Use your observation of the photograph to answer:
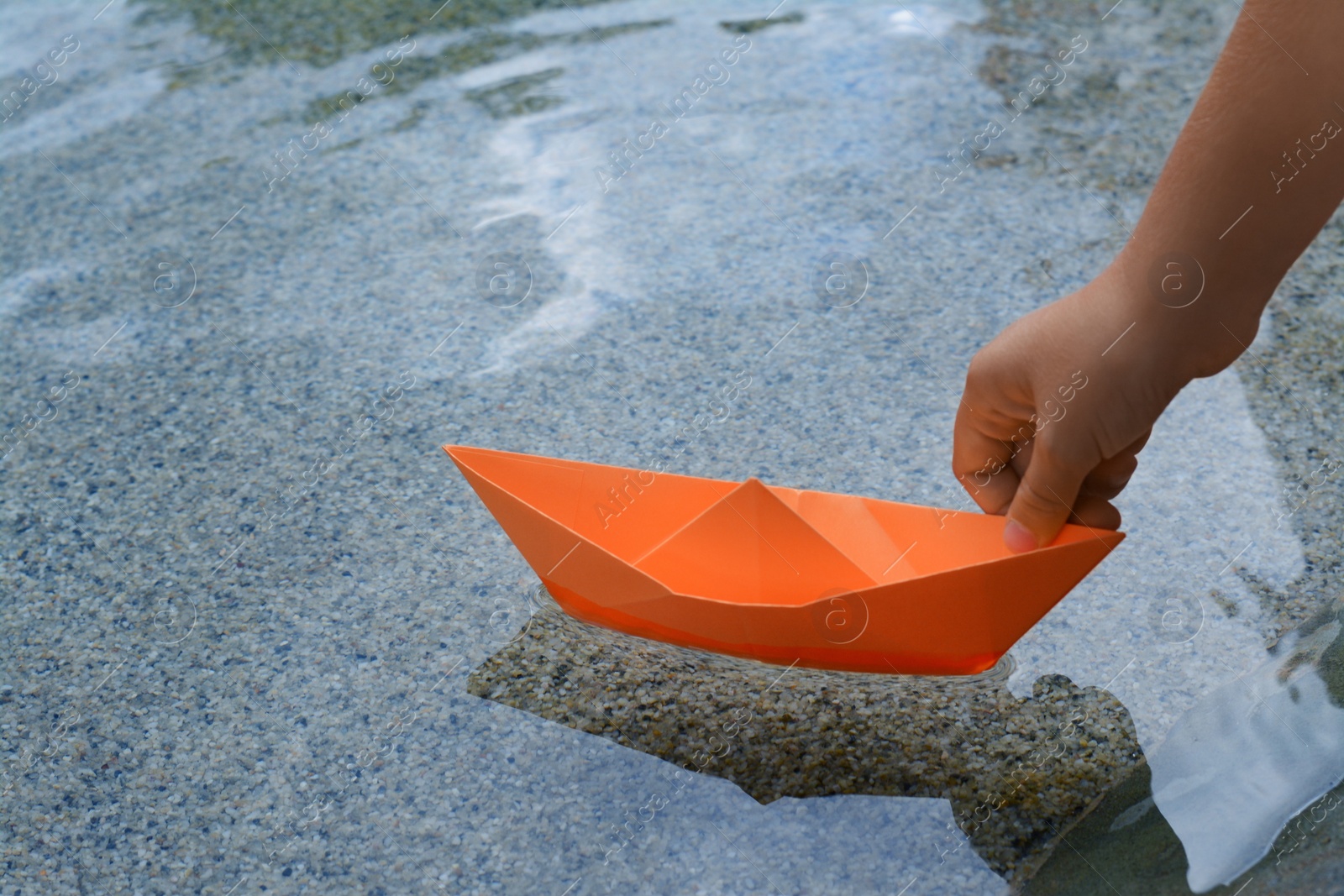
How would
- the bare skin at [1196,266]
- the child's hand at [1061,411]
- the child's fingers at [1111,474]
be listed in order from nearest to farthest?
the bare skin at [1196,266], the child's hand at [1061,411], the child's fingers at [1111,474]

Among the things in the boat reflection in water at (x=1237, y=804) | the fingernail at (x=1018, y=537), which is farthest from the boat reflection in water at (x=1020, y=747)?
the fingernail at (x=1018, y=537)

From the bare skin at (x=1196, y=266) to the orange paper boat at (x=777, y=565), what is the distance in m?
0.09

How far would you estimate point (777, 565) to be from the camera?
1031 mm

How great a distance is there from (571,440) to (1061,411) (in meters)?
0.73

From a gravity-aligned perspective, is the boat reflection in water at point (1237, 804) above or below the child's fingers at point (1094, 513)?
below

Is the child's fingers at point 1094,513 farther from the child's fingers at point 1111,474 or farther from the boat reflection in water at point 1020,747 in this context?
the boat reflection in water at point 1020,747

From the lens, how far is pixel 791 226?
5.87 feet

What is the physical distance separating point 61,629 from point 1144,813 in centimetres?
115

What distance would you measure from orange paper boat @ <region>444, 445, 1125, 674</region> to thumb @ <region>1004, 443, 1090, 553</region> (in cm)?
2

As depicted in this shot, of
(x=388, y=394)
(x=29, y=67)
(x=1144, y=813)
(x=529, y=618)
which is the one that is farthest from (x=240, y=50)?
(x=1144, y=813)

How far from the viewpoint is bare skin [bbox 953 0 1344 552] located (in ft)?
2.31

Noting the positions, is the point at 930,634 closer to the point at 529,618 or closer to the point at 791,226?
the point at 529,618

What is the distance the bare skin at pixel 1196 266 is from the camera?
704 millimetres

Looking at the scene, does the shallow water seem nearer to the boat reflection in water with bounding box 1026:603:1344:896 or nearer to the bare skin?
the boat reflection in water with bounding box 1026:603:1344:896
